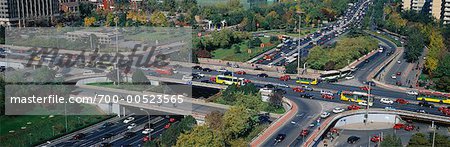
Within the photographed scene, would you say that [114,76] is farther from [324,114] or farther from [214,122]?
[324,114]

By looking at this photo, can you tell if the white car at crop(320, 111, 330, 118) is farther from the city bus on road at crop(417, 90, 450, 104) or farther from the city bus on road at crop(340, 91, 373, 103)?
the city bus on road at crop(417, 90, 450, 104)

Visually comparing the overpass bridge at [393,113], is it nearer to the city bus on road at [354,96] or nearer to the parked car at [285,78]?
the city bus on road at [354,96]

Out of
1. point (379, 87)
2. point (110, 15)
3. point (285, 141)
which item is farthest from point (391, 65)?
point (110, 15)

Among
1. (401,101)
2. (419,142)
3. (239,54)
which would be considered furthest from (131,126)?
(239,54)

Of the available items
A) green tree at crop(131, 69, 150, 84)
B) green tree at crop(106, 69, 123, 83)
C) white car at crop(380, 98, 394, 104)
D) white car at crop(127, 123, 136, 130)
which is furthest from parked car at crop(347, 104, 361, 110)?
green tree at crop(106, 69, 123, 83)

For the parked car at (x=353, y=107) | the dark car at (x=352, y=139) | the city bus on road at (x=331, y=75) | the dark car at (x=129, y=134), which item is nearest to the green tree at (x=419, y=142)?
the dark car at (x=352, y=139)

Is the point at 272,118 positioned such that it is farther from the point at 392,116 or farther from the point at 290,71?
the point at 290,71
